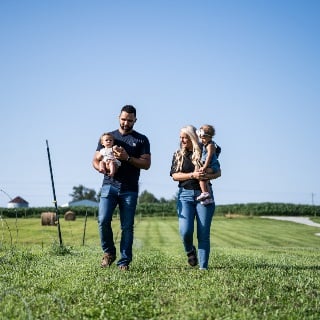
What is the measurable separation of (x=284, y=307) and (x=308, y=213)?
74.6 m

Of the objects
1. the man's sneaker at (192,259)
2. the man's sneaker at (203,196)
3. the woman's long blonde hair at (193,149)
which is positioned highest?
the woman's long blonde hair at (193,149)

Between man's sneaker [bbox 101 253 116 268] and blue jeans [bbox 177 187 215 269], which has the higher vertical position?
blue jeans [bbox 177 187 215 269]

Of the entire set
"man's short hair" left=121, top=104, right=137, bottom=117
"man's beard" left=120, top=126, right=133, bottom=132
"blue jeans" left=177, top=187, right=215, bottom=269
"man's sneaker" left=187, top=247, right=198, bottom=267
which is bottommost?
"man's sneaker" left=187, top=247, right=198, bottom=267

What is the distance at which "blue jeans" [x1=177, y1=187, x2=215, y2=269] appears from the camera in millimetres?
7742

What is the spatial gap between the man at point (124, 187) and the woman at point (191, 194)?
1.99 feet

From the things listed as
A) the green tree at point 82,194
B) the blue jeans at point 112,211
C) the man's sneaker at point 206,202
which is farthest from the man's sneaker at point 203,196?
the green tree at point 82,194

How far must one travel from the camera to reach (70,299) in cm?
529

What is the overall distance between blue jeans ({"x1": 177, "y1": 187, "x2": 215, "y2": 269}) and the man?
2.62 ft

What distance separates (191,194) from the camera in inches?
311

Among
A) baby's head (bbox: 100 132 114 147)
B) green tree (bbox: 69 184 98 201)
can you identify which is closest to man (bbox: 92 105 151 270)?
baby's head (bbox: 100 132 114 147)

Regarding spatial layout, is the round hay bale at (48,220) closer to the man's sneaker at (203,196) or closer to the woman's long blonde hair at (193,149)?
the woman's long blonde hair at (193,149)

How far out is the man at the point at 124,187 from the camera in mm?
7871

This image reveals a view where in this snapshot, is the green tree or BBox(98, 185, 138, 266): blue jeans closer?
BBox(98, 185, 138, 266): blue jeans

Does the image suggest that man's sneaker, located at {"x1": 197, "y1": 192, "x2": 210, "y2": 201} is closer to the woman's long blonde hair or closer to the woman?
the woman
